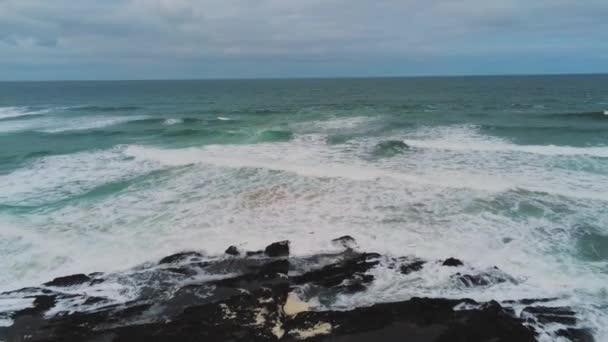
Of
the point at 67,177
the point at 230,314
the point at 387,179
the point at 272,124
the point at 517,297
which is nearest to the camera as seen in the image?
the point at 230,314

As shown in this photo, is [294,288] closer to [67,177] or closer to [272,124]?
[67,177]

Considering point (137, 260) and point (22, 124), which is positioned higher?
point (22, 124)

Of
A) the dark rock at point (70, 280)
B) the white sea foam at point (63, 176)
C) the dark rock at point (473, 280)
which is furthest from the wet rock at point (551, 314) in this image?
the white sea foam at point (63, 176)

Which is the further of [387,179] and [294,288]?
[387,179]

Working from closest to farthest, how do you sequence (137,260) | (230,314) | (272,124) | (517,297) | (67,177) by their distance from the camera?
(230,314)
(517,297)
(137,260)
(67,177)
(272,124)

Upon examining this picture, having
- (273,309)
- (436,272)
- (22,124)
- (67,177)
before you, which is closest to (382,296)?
(436,272)

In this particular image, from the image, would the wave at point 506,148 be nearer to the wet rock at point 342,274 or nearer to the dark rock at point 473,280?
the dark rock at point 473,280

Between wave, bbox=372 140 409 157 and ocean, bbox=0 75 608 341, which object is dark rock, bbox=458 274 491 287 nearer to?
ocean, bbox=0 75 608 341

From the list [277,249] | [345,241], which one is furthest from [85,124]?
[345,241]
